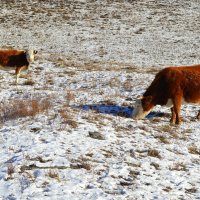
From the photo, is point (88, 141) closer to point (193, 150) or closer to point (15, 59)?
point (193, 150)

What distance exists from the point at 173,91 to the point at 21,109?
4.78 m

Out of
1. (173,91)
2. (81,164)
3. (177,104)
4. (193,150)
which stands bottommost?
(193,150)

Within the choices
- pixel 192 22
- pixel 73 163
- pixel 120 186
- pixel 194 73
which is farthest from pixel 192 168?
pixel 192 22

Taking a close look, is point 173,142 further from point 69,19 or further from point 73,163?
point 69,19

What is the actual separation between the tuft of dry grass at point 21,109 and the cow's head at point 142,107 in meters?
2.83

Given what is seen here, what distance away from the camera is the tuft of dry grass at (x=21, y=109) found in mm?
12203

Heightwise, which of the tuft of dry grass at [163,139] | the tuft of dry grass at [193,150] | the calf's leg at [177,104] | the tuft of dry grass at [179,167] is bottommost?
the tuft of dry grass at [193,150]

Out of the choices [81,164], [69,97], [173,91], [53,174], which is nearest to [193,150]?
[173,91]

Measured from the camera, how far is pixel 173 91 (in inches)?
524

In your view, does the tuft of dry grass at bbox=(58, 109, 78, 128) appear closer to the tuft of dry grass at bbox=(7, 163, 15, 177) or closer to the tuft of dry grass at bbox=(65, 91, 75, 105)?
the tuft of dry grass at bbox=(65, 91, 75, 105)

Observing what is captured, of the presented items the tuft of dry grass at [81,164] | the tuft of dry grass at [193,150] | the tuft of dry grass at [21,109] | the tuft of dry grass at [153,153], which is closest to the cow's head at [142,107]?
the tuft of dry grass at [193,150]

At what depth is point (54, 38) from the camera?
38062 millimetres

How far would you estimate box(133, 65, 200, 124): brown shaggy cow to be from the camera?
13.3 meters

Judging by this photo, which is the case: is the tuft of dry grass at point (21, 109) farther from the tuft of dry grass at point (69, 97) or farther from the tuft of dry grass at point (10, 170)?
the tuft of dry grass at point (10, 170)
